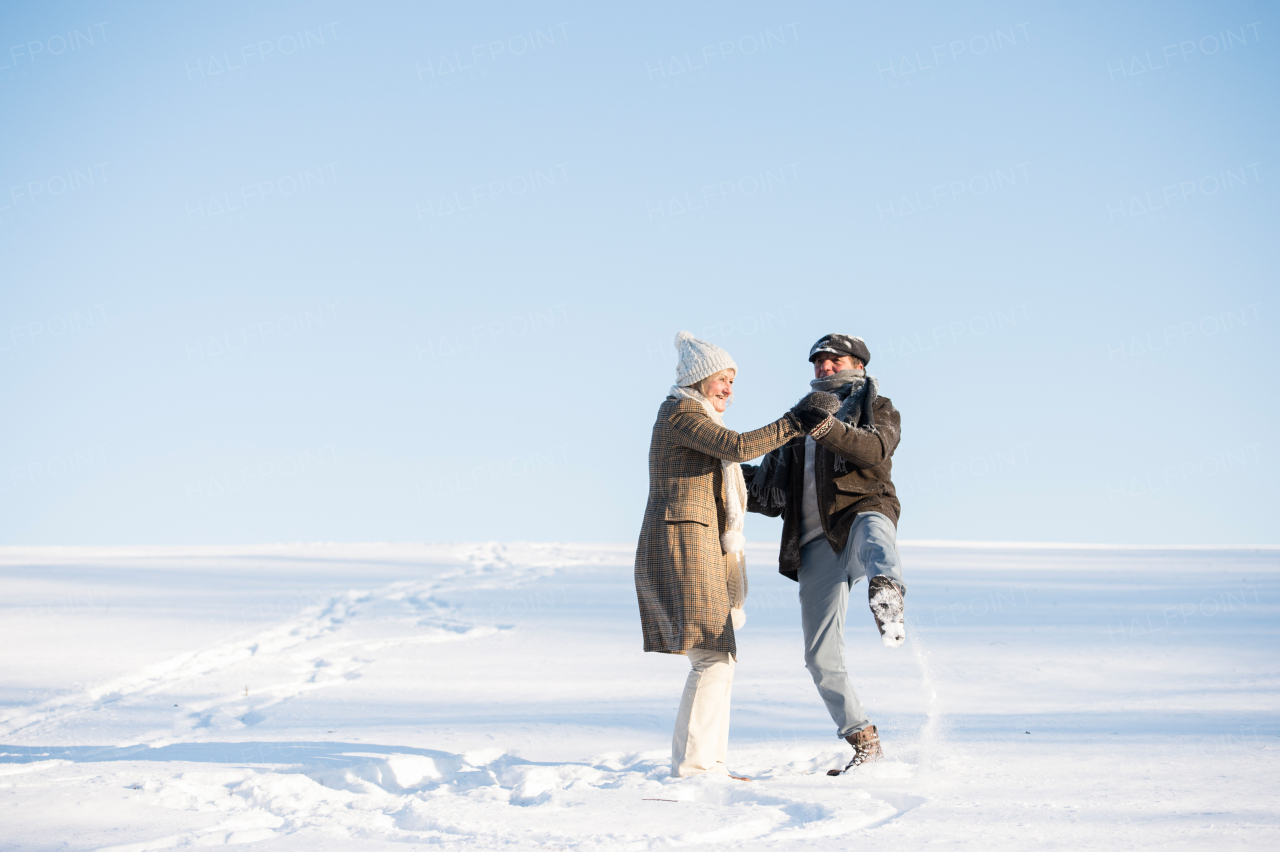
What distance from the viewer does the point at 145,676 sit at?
6.48 metres

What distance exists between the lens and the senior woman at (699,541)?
3.73 m

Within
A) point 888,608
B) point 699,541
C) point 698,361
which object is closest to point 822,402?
point 698,361

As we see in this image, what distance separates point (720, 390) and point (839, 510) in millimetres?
699

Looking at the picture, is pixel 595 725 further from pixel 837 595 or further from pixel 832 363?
pixel 832 363

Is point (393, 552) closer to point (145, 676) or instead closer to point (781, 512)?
point (145, 676)

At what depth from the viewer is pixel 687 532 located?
3818 millimetres

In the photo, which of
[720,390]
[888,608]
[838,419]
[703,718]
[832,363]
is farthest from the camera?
[832,363]

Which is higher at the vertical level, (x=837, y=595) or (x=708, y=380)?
(x=708, y=380)

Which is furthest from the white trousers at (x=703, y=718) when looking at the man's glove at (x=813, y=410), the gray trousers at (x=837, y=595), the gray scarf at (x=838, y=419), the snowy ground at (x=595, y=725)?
the man's glove at (x=813, y=410)

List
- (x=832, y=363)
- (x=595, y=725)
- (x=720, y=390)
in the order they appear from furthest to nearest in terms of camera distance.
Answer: (x=595, y=725) → (x=832, y=363) → (x=720, y=390)

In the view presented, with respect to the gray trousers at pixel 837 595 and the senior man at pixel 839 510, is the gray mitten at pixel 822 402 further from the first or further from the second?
the gray trousers at pixel 837 595

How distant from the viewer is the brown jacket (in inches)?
153

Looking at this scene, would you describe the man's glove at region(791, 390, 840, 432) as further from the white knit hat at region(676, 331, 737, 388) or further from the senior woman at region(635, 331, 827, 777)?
the white knit hat at region(676, 331, 737, 388)

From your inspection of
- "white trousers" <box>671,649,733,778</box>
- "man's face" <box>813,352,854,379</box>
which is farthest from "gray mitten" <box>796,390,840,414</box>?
"white trousers" <box>671,649,733,778</box>
